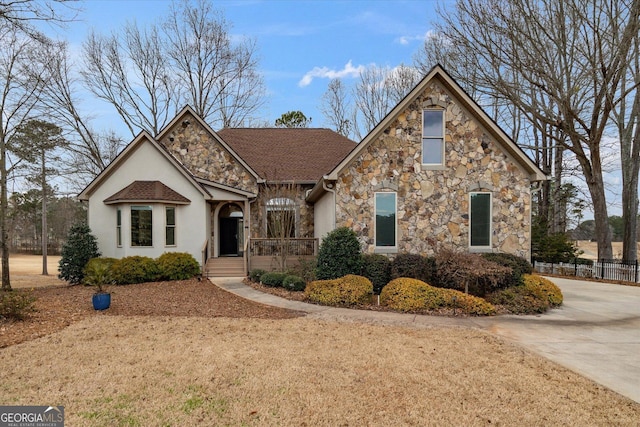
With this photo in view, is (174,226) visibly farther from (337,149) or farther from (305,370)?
(305,370)

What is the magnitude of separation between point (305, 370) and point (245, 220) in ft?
40.2

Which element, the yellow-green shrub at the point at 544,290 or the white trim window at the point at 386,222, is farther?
the white trim window at the point at 386,222

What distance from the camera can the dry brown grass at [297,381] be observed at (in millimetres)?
4000

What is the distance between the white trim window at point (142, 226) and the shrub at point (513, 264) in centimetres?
1293

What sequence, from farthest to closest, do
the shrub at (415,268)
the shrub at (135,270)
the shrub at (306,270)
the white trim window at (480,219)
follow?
the shrub at (135,270), the white trim window at (480,219), the shrub at (306,270), the shrub at (415,268)

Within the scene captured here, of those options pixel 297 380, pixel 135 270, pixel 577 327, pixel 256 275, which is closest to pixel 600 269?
pixel 577 327

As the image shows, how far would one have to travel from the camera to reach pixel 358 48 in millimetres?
20953

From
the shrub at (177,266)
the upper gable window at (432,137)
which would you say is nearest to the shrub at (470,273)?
the upper gable window at (432,137)

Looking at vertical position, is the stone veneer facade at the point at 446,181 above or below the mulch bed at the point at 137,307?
above

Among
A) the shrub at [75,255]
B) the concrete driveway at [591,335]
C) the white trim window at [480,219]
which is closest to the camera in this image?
the concrete driveway at [591,335]

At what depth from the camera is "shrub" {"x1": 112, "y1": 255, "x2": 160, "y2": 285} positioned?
1377 centimetres

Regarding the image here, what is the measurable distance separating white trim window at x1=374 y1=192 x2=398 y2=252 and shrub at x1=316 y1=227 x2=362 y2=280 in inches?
45.6

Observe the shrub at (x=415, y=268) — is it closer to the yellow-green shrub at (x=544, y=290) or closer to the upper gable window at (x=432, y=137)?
the yellow-green shrub at (x=544, y=290)

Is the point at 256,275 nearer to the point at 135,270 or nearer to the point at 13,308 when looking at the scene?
the point at 135,270
